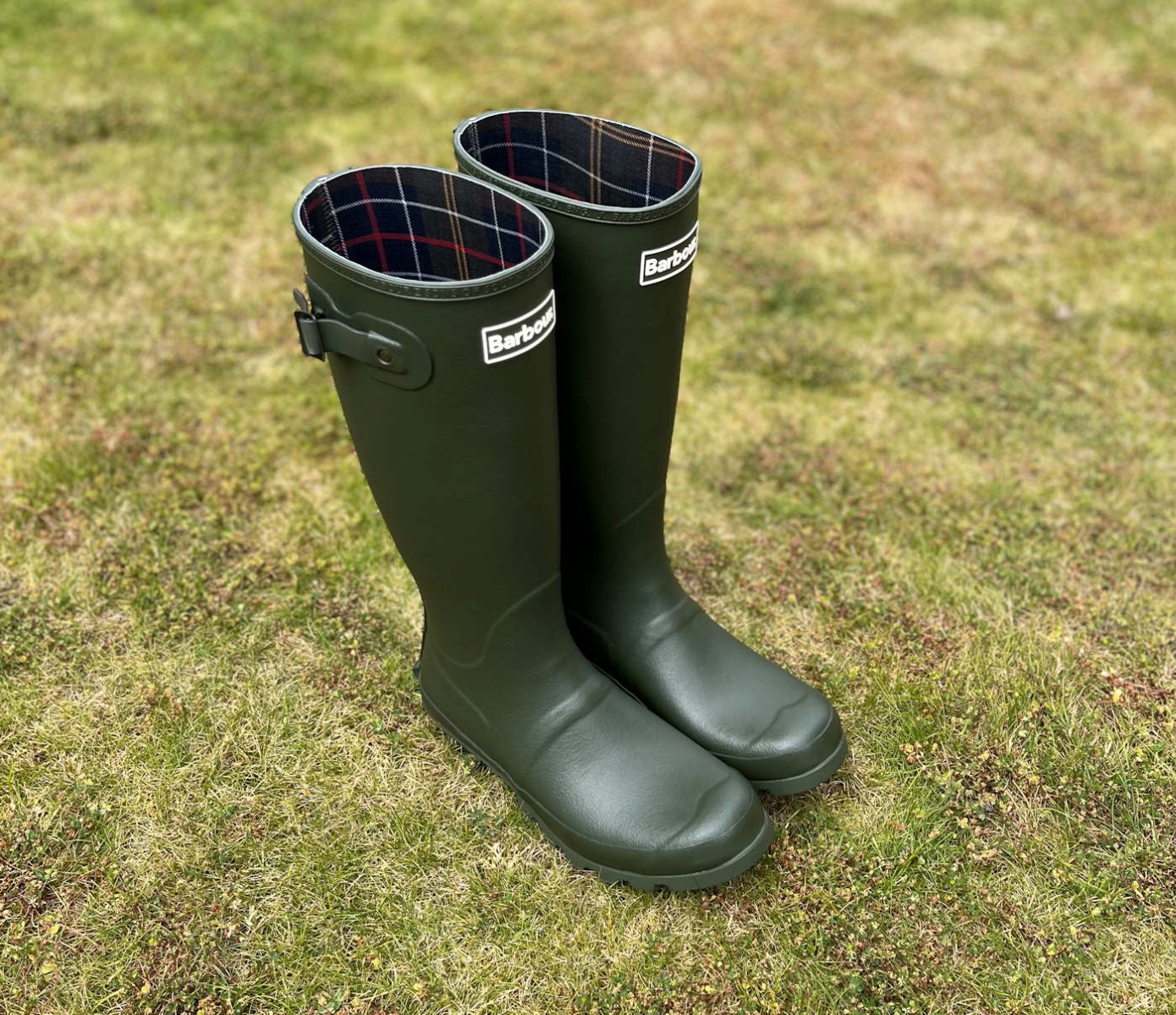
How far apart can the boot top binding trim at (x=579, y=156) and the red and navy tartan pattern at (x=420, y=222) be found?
84 mm

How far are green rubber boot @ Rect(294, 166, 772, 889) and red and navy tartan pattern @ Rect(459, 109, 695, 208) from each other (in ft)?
0.68

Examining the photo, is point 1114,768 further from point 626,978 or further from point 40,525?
point 40,525

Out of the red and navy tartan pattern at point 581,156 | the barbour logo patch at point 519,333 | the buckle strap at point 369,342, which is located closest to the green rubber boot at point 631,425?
the red and navy tartan pattern at point 581,156

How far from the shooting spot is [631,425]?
1.60 metres

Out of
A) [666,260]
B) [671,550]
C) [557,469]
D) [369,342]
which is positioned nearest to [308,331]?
[369,342]

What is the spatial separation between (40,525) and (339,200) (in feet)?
4.38

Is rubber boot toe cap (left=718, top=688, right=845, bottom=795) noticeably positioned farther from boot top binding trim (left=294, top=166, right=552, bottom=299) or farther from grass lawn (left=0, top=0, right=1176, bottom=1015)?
boot top binding trim (left=294, top=166, right=552, bottom=299)

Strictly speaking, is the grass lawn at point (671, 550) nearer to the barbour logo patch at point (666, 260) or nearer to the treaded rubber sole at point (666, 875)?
the treaded rubber sole at point (666, 875)

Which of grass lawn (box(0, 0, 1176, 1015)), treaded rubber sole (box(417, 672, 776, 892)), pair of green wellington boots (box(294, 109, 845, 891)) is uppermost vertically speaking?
pair of green wellington boots (box(294, 109, 845, 891))

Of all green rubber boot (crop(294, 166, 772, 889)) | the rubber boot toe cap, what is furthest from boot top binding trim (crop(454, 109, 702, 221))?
the rubber boot toe cap

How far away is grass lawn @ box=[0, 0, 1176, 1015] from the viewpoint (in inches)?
61.7

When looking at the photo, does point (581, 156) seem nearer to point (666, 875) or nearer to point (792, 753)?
point (792, 753)

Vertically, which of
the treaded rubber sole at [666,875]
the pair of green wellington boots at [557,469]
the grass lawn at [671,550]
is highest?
the pair of green wellington boots at [557,469]

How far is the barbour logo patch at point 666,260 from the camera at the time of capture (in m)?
1.44
